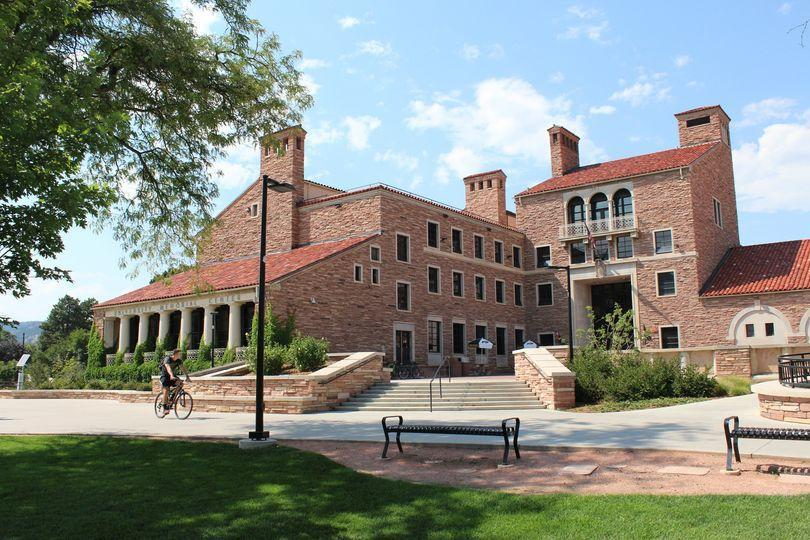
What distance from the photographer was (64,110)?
349 inches

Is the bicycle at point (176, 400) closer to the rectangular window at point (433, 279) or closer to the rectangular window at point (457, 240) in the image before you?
Result: the rectangular window at point (433, 279)

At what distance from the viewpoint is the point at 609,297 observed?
132 ft

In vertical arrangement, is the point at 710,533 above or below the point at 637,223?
below

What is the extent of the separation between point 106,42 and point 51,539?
10.1m

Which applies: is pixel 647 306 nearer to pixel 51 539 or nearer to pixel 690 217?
pixel 690 217

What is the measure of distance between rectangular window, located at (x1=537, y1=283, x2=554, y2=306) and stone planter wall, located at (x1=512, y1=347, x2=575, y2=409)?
21820mm

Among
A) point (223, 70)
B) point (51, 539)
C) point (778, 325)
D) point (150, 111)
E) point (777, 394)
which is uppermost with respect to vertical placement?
point (223, 70)

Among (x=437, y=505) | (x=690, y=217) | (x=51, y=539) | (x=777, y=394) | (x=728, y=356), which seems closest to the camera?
(x=51, y=539)

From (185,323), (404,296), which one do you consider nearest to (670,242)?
(404,296)

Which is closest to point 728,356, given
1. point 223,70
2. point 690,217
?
point 690,217

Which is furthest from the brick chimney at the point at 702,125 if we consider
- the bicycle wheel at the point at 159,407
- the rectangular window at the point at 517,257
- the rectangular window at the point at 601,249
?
the bicycle wheel at the point at 159,407

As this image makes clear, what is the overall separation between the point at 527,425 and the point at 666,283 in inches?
1045

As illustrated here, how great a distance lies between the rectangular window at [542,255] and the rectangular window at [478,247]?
4.75 metres

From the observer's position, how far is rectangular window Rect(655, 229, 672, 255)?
3638cm
